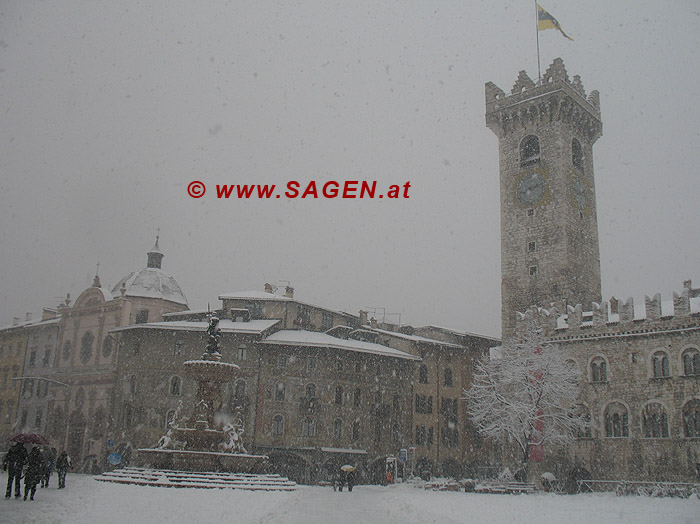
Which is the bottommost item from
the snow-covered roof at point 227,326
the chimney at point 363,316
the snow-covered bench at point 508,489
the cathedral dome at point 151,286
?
the snow-covered bench at point 508,489

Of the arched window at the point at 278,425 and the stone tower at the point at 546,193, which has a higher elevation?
the stone tower at the point at 546,193

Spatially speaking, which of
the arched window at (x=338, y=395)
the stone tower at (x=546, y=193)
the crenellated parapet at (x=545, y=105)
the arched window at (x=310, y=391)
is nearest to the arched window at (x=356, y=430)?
the arched window at (x=338, y=395)

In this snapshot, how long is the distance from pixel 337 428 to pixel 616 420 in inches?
683

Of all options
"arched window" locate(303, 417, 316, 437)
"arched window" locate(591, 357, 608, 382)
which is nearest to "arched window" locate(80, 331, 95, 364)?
"arched window" locate(303, 417, 316, 437)

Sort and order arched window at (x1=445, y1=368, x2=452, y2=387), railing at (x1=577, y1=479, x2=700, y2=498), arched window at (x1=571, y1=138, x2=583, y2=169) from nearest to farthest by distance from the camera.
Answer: railing at (x1=577, y1=479, x2=700, y2=498) < arched window at (x1=445, y1=368, x2=452, y2=387) < arched window at (x1=571, y1=138, x2=583, y2=169)

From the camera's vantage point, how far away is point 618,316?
43.1 m

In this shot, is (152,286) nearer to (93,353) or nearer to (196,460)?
(93,353)

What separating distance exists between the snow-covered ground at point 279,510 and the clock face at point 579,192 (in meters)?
28.7

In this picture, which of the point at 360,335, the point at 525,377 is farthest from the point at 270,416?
the point at 525,377

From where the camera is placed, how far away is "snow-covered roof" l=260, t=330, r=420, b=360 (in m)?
46.5

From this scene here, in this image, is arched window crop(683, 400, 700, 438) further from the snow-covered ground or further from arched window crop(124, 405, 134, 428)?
arched window crop(124, 405, 134, 428)

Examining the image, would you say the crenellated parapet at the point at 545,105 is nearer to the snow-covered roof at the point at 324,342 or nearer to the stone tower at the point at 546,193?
the stone tower at the point at 546,193

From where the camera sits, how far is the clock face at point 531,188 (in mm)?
53156

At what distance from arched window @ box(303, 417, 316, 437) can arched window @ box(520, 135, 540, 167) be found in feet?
84.9
